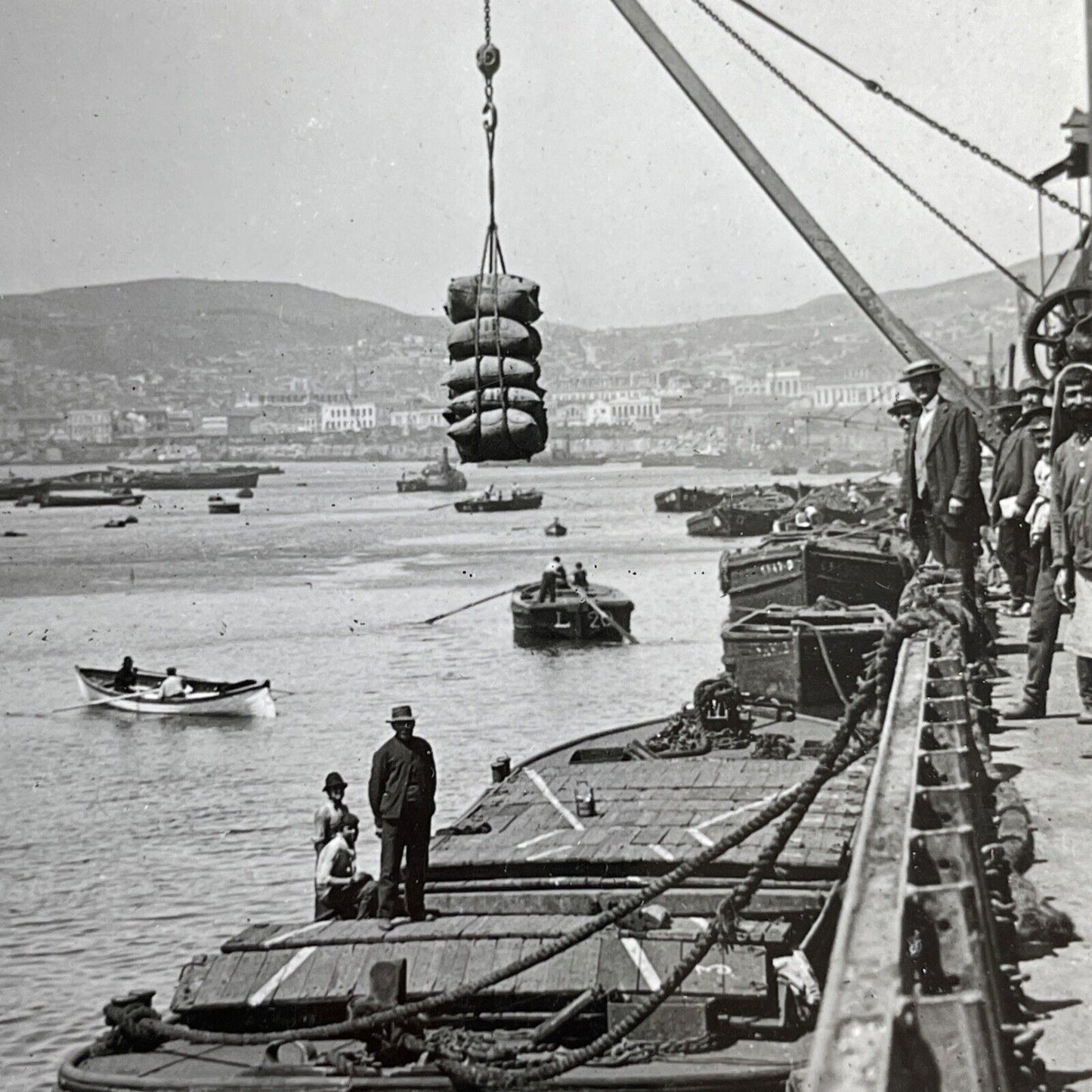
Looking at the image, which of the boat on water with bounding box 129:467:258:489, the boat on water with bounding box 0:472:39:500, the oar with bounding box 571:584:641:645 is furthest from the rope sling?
the boat on water with bounding box 129:467:258:489

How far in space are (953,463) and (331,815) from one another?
20.2ft

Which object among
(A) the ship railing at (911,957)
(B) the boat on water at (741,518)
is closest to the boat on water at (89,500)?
(B) the boat on water at (741,518)

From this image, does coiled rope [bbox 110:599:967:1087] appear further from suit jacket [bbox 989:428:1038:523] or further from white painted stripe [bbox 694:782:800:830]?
suit jacket [bbox 989:428:1038:523]

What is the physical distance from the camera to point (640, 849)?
10664 millimetres

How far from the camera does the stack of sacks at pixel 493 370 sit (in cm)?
1222

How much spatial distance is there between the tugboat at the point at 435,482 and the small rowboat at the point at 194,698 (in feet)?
403

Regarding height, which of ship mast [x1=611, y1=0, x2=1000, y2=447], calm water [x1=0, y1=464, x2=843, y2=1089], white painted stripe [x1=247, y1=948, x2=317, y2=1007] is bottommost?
calm water [x1=0, y1=464, x2=843, y2=1089]

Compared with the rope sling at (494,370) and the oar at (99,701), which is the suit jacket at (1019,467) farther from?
the oar at (99,701)

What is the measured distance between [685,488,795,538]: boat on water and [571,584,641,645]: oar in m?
45.1

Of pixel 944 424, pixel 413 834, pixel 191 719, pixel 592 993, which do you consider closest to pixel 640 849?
pixel 413 834

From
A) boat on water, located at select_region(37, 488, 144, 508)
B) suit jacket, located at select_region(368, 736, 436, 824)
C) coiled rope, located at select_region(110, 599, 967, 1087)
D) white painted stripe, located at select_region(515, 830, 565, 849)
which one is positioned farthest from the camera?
boat on water, located at select_region(37, 488, 144, 508)

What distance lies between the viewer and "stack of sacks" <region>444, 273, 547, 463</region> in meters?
12.2

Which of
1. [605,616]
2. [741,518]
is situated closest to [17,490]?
[741,518]

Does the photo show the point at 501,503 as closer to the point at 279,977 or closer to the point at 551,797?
the point at 551,797
